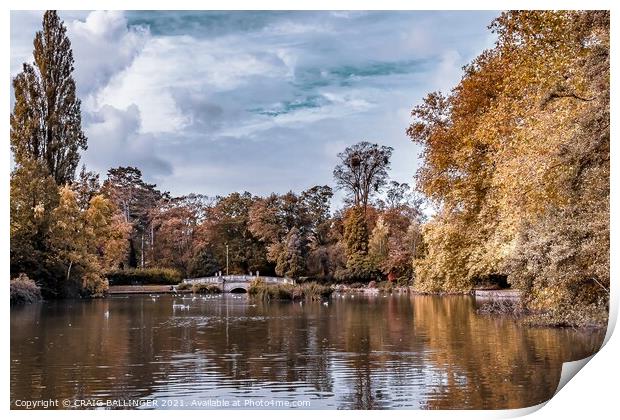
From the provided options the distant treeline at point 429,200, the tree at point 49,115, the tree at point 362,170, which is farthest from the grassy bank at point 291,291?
the tree at point 49,115

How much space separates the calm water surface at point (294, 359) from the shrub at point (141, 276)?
0.78m

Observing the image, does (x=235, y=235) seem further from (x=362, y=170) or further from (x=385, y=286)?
(x=385, y=286)

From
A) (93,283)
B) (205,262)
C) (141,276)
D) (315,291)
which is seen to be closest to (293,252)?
(205,262)

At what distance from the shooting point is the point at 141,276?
1530 cm

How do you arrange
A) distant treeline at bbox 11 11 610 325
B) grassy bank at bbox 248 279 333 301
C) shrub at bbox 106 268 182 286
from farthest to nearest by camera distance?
grassy bank at bbox 248 279 333 301 → shrub at bbox 106 268 182 286 → distant treeline at bbox 11 11 610 325

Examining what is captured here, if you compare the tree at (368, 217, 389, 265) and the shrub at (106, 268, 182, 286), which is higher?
the tree at (368, 217, 389, 265)

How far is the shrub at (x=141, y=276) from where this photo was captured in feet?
48.3

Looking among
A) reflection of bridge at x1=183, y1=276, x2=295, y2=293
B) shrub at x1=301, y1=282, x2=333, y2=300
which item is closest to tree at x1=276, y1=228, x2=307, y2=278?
reflection of bridge at x1=183, y1=276, x2=295, y2=293

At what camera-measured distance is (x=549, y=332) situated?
11625 mm

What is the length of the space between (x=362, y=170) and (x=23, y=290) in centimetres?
554

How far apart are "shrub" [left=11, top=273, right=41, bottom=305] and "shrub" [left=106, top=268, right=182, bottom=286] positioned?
2098mm

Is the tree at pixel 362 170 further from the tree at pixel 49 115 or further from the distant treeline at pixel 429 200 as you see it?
the tree at pixel 49 115

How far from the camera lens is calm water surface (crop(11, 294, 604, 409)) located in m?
7.45

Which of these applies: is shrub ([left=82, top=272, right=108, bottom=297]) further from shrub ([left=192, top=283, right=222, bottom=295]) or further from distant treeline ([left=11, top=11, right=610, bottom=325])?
shrub ([left=192, top=283, right=222, bottom=295])
